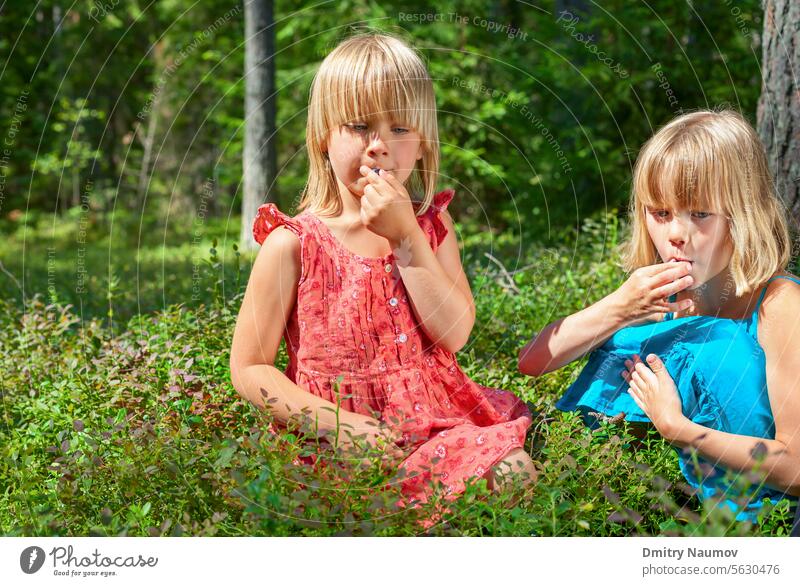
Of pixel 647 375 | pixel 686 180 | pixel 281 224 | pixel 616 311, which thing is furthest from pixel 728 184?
pixel 281 224

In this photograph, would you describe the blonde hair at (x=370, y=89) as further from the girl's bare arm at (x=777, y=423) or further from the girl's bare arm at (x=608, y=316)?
the girl's bare arm at (x=777, y=423)

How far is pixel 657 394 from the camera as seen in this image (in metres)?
2.65

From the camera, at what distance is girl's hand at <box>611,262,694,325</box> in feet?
8.54

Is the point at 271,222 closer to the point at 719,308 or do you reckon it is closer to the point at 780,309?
the point at 719,308

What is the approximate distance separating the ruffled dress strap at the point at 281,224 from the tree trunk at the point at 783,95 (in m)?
2.15

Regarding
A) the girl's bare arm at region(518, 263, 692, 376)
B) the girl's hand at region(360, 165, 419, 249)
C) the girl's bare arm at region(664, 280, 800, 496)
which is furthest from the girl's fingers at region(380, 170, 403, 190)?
the girl's bare arm at region(664, 280, 800, 496)

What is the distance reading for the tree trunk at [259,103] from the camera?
8.41 m

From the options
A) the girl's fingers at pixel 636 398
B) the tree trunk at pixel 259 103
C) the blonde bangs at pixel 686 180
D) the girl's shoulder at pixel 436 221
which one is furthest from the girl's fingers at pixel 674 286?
the tree trunk at pixel 259 103

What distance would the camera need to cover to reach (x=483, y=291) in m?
4.38

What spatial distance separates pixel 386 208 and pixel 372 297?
343mm

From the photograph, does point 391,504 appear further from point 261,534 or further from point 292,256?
point 292,256
